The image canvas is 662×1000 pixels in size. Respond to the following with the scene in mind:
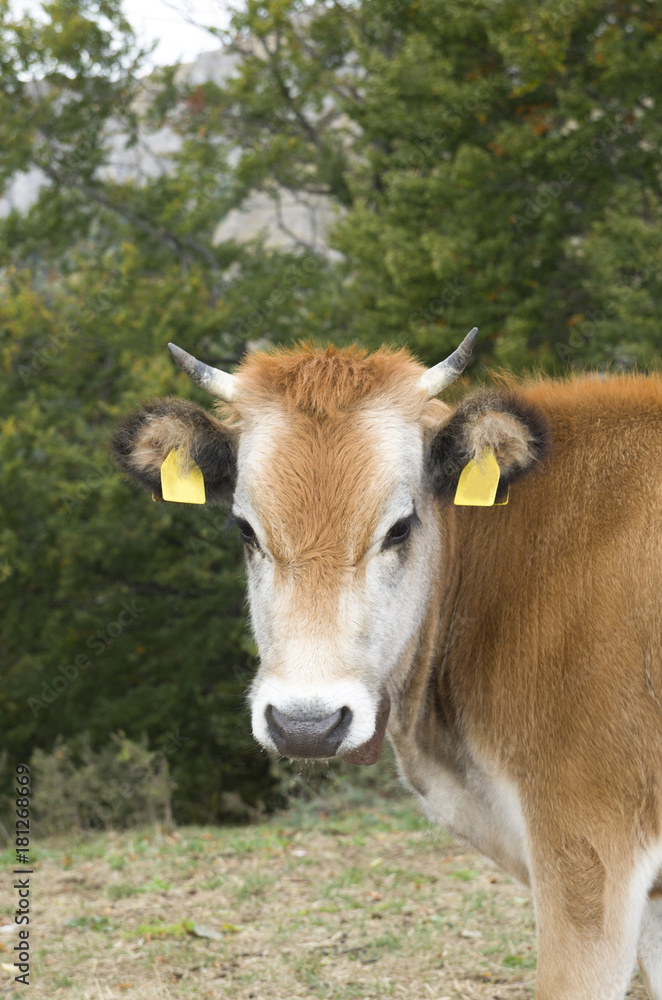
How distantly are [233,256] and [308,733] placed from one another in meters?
18.8

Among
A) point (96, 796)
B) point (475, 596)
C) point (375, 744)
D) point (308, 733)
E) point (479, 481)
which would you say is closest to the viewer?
point (308, 733)

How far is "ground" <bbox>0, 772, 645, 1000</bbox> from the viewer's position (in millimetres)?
4844

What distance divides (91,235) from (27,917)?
666 inches

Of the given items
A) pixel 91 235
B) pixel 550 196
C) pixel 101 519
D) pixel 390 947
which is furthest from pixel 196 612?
pixel 390 947

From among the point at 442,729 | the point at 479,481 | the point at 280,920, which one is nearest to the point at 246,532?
the point at 479,481

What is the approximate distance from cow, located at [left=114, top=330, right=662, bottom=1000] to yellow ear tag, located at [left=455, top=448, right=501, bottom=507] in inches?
0.4

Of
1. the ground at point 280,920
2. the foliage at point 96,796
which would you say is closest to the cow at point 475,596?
the ground at point 280,920

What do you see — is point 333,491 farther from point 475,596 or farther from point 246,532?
point 475,596

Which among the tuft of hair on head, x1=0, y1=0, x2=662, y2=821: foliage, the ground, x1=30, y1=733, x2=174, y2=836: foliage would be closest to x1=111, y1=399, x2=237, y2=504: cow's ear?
the tuft of hair on head

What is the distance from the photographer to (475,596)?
3.76m

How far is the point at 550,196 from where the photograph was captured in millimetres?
13062

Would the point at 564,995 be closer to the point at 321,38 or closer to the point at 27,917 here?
the point at 27,917

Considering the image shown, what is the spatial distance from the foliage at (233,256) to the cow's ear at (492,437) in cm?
824

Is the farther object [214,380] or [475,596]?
[214,380]
